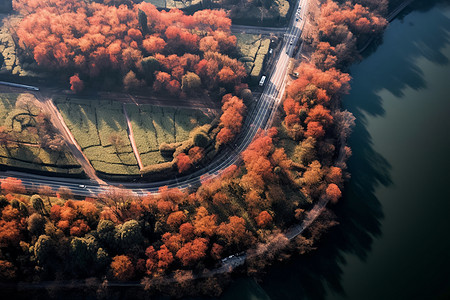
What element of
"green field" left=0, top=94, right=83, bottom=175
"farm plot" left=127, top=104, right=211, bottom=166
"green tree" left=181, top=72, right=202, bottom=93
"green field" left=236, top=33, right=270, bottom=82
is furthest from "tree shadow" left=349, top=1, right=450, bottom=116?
"green field" left=0, top=94, right=83, bottom=175

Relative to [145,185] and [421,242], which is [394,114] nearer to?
[421,242]

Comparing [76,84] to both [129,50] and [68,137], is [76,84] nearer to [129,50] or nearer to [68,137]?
[68,137]

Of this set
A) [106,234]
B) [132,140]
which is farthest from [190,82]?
[106,234]

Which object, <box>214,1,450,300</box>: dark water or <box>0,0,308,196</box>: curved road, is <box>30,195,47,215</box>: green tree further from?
<box>214,1,450,300</box>: dark water

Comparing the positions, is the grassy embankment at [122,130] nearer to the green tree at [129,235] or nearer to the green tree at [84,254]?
the green tree at [129,235]

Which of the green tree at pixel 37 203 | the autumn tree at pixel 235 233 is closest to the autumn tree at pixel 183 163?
the autumn tree at pixel 235 233

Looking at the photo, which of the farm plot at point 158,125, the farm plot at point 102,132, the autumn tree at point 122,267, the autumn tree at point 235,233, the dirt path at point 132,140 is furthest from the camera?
the farm plot at point 158,125
